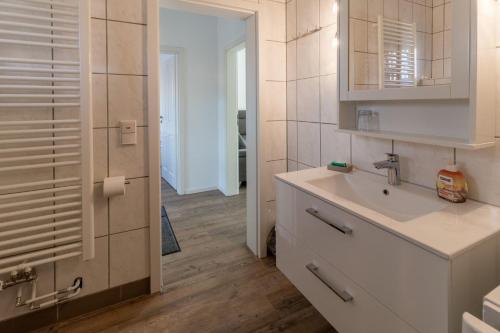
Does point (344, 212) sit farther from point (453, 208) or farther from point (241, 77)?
point (241, 77)

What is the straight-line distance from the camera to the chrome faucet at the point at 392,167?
1327mm

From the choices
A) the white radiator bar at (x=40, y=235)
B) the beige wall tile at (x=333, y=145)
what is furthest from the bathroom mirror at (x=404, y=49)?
the white radiator bar at (x=40, y=235)

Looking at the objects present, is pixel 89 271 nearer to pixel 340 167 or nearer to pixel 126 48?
pixel 126 48

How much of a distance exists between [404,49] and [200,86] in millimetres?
3094

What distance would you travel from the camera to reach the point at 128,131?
164 cm

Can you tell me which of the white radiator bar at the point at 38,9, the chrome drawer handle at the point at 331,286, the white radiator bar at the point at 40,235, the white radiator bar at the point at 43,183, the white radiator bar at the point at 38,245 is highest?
the white radiator bar at the point at 38,9

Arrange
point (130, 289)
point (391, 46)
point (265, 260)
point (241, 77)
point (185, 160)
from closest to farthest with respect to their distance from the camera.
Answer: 1. point (391, 46)
2. point (130, 289)
3. point (265, 260)
4. point (185, 160)
5. point (241, 77)

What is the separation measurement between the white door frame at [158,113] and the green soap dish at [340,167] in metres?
0.62

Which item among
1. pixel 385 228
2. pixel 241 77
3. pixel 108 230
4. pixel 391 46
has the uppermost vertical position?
pixel 241 77

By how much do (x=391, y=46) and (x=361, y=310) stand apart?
45.5 inches

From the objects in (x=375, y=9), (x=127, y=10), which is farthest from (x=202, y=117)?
(x=375, y=9)

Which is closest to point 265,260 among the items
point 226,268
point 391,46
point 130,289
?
point 226,268

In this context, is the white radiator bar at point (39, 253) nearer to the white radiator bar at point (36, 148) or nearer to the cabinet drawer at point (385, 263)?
the white radiator bar at point (36, 148)

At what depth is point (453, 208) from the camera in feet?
3.43
